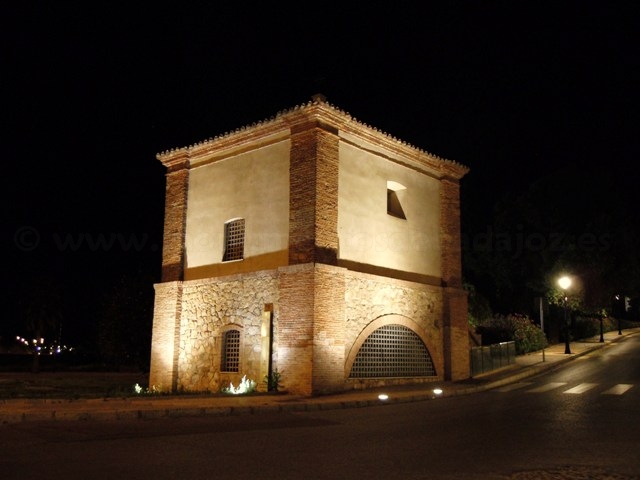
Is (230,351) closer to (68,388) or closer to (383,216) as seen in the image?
(383,216)

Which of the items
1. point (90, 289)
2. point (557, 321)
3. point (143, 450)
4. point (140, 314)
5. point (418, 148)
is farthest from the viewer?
point (90, 289)

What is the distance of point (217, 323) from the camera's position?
59.2ft

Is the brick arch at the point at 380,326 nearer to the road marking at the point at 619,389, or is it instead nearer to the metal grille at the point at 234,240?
the metal grille at the point at 234,240

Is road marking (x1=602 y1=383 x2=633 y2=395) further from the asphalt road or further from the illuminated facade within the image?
the illuminated facade

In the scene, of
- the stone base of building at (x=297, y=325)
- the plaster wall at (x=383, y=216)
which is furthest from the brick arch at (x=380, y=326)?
the plaster wall at (x=383, y=216)

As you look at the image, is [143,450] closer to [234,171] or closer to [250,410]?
[250,410]

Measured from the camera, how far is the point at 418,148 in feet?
64.7

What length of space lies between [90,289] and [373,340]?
37810 millimetres

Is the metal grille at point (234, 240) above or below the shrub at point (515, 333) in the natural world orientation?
above

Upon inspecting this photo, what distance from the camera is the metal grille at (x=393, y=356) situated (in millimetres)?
17391

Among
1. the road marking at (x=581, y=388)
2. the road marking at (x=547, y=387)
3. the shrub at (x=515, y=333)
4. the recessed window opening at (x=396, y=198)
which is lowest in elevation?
the road marking at (x=547, y=387)

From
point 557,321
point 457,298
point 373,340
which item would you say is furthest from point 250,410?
point 557,321

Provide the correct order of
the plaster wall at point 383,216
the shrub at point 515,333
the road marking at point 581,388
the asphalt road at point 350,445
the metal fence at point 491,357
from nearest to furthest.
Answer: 1. the asphalt road at point 350,445
2. the road marking at point 581,388
3. the plaster wall at point 383,216
4. the metal fence at point 491,357
5. the shrub at point 515,333

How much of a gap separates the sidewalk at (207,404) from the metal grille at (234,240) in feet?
16.0
